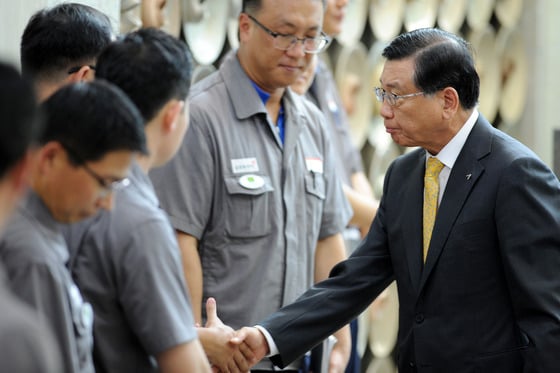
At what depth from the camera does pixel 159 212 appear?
1.93 meters

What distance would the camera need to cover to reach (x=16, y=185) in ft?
4.63

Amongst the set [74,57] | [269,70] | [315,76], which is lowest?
[315,76]

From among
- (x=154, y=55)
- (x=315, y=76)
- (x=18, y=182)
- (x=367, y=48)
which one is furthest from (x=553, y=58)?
(x=18, y=182)

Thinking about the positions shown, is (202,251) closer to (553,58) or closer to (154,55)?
(154,55)

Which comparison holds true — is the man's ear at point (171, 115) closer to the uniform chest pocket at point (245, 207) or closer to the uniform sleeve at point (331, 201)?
the uniform chest pocket at point (245, 207)

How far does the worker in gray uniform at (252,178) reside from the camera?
296cm

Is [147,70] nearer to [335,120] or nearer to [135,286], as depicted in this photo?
[135,286]

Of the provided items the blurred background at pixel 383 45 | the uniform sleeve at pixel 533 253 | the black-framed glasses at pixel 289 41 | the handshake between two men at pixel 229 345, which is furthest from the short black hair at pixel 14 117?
the black-framed glasses at pixel 289 41

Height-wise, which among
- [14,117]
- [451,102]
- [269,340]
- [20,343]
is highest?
[14,117]

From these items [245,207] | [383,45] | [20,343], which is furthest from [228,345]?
[383,45]

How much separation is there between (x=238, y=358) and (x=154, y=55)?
3.26 feet

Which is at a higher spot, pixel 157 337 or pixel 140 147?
pixel 140 147

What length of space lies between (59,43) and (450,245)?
1055mm

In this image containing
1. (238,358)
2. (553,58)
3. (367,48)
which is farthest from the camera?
(553,58)
